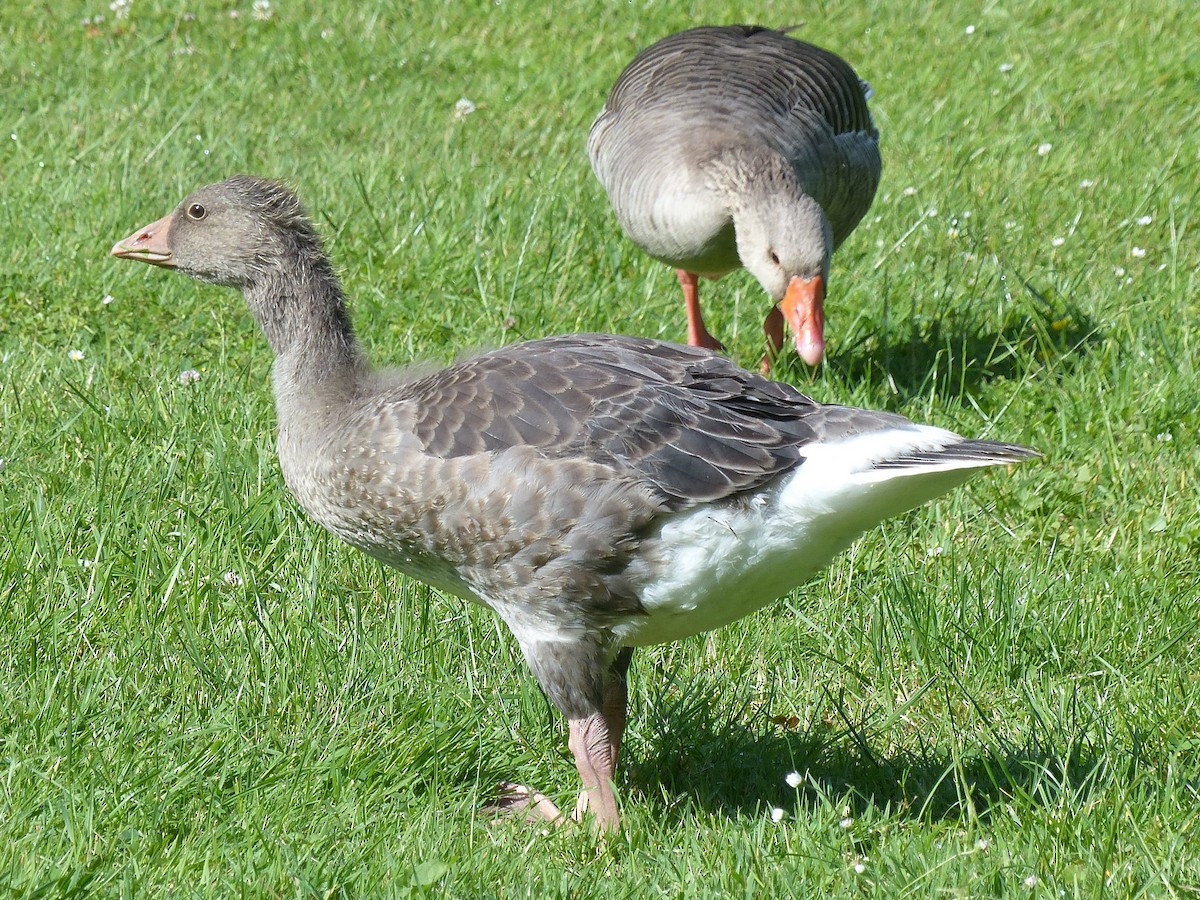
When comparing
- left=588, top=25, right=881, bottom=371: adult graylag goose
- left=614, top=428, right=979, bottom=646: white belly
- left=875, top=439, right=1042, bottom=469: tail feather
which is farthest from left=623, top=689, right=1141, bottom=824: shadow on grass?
left=588, top=25, right=881, bottom=371: adult graylag goose

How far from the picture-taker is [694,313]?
23.0 feet

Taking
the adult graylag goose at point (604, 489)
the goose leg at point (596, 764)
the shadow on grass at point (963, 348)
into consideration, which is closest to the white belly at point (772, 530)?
the adult graylag goose at point (604, 489)

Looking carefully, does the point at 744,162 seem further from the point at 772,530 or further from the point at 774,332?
the point at 772,530

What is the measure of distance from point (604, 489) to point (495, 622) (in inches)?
47.8

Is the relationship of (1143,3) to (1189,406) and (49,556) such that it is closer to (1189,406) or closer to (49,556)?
(1189,406)

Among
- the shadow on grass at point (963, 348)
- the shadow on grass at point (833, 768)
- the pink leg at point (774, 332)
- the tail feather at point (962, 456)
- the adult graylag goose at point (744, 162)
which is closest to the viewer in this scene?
the tail feather at point (962, 456)

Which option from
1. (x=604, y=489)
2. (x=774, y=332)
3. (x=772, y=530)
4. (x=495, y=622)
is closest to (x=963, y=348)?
(x=774, y=332)

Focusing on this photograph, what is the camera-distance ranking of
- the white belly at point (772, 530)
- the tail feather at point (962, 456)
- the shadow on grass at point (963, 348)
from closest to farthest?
the tail feather at point (962, 456) → the white belly at point (772, 530) → the shadow on grass at point (963, 348)

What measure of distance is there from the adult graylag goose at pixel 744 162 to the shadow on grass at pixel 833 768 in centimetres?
205

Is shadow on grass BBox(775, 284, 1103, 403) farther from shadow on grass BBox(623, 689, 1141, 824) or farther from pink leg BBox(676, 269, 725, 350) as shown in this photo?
shadow on grass BBox(623, 689, 1141, 824)

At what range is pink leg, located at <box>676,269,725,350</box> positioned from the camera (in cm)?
689

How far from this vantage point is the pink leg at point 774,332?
22.6ft

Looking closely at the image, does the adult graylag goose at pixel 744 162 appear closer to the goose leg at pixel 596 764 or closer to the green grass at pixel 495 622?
the green grass at pixel 495 622

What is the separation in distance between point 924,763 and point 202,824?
2.06 meters
